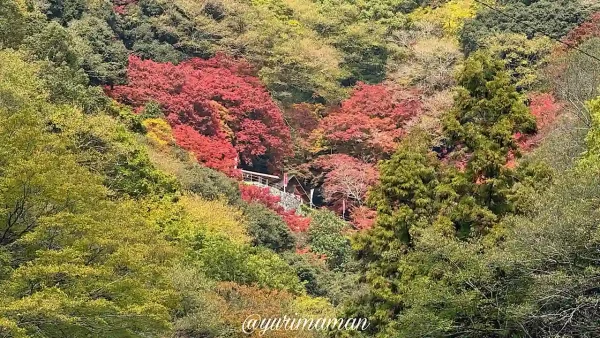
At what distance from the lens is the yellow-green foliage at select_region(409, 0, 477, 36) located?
4584cm

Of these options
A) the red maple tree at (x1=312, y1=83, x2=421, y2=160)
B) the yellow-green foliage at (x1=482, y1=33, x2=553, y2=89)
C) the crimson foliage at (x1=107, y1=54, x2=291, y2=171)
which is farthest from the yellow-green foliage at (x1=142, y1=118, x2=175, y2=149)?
the yellow-green foliage at (x1=482, y1=33, x2=553, y2=89)

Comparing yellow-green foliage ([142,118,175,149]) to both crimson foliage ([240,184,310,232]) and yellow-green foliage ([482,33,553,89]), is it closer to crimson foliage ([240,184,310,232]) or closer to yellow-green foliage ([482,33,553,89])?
crimson foliage ([240,184,310,232])

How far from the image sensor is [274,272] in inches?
939

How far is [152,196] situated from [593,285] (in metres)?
15.1

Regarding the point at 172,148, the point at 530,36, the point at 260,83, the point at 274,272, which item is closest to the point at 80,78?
the point at 172,148

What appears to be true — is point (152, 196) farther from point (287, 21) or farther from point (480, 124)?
point (287, 21)

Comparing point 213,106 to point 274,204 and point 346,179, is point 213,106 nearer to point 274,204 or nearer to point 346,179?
point 274,204

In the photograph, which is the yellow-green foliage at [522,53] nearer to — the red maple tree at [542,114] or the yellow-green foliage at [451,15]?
the red maple tree at [542,114]

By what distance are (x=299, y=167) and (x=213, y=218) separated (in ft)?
43.9

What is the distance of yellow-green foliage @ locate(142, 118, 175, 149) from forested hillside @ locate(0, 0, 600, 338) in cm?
10

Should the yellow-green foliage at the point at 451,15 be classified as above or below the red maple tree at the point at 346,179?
above

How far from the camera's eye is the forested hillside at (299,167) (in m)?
13.4

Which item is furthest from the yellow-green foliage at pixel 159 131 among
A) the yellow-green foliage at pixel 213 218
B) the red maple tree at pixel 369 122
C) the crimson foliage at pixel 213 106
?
the red maple tree at pixel 369 122

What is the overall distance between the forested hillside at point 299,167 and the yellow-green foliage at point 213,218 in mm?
118
